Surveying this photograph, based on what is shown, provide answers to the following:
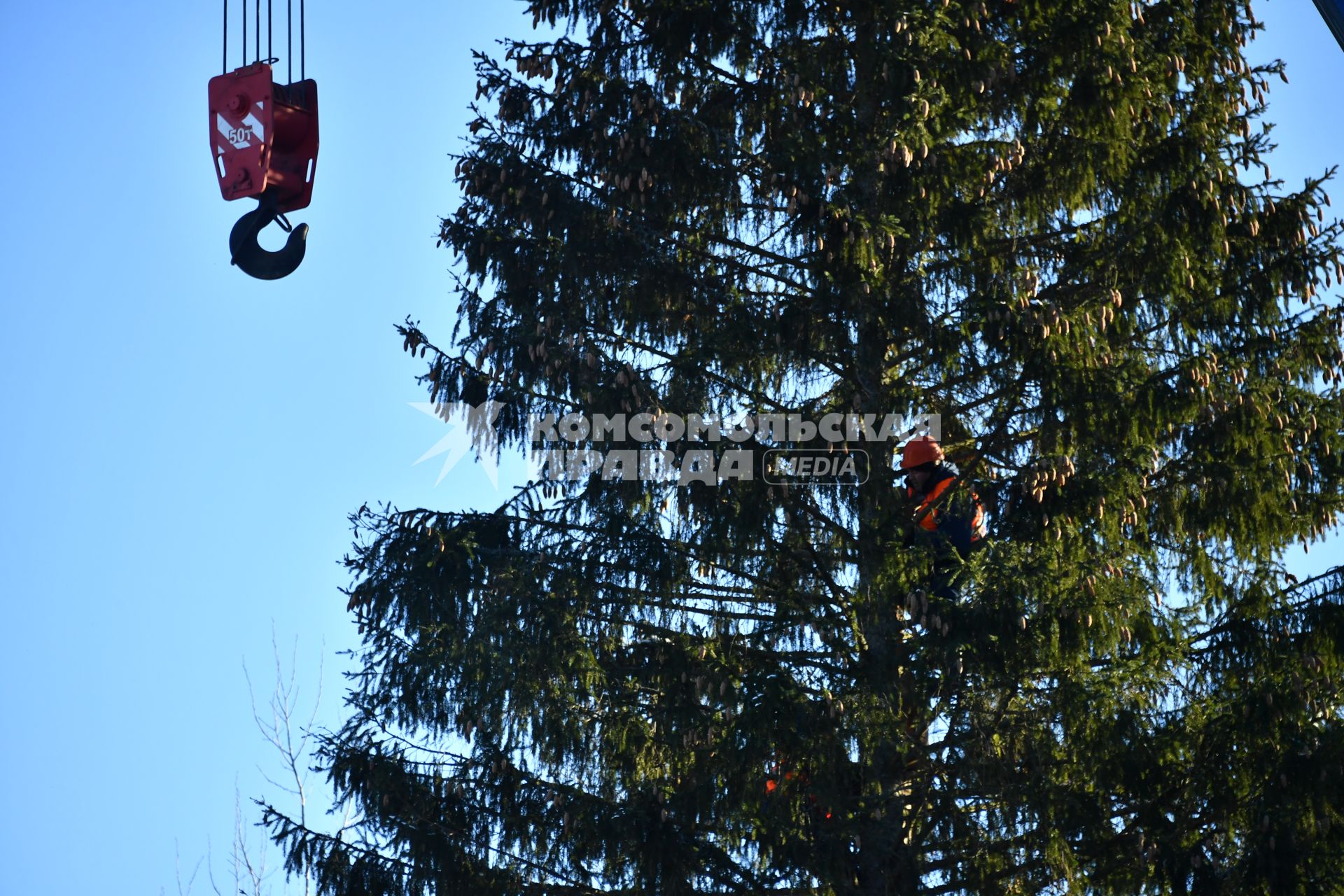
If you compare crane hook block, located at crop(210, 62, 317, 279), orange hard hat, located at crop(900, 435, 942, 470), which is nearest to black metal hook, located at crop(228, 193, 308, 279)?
crane hook block, located at crop(210, 62, 317, 279)

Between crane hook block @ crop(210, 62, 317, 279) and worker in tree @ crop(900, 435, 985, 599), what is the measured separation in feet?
12.3

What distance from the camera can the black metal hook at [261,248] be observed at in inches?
351

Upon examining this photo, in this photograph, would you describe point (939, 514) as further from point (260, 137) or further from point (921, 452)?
point (260, 137)

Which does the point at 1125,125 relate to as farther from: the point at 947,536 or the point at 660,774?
the point at 660,774

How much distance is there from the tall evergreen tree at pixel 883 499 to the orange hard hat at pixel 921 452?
7.0 inches

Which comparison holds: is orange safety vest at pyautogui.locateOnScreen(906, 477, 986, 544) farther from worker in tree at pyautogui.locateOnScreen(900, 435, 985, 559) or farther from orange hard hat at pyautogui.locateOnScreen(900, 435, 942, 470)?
orange hard hat at pyautogui.locateOnScreen(900, 435, 942, 470)

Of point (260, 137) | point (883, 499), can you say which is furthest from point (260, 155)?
point (883, 499)

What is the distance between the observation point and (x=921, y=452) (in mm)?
9211

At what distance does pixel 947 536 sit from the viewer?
8.81 m

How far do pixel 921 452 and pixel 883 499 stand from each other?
0.36 m

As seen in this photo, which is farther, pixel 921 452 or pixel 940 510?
pixel 921 452

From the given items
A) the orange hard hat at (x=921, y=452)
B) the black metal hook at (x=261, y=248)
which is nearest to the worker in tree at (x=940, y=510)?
the orange hard hat at (x=921, y=452)

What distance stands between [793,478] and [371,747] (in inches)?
120

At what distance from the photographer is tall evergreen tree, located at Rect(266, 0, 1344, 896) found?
832 cm
